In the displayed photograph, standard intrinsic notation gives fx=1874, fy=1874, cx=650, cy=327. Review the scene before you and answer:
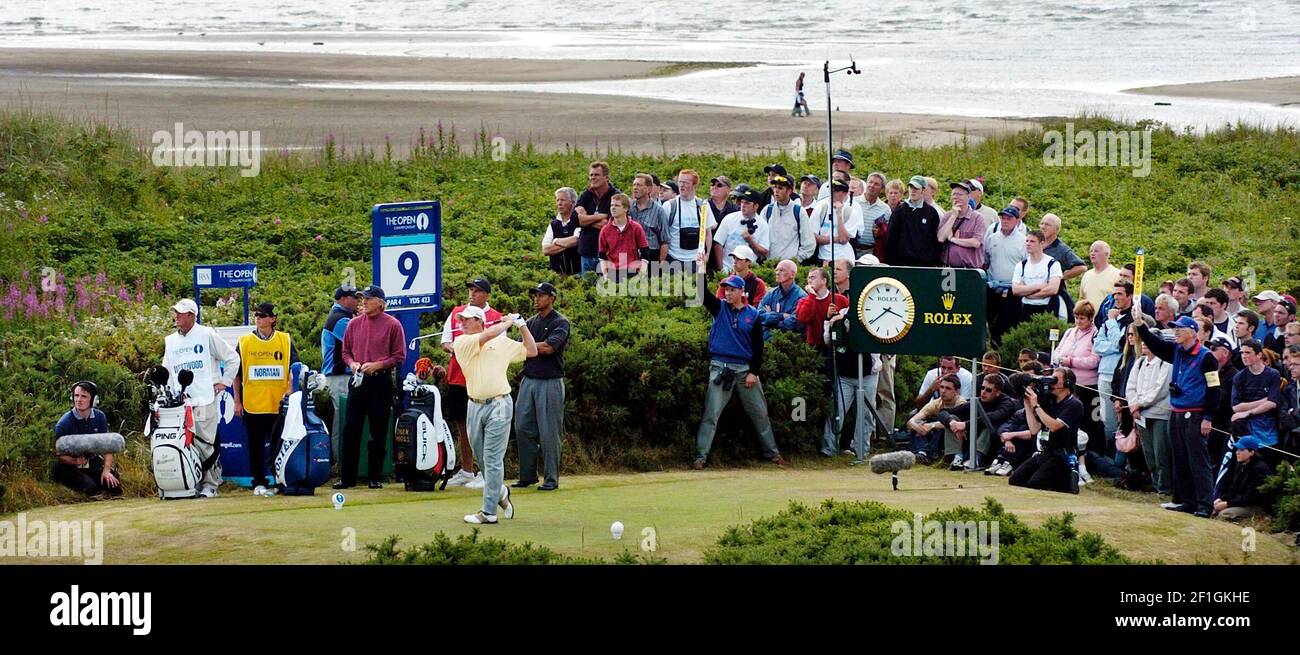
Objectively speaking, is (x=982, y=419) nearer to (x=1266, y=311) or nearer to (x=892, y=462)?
(x=892, y=462)

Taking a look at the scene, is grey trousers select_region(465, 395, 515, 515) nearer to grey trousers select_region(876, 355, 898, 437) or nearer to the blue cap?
grey trousers select_region(876, 355, 898, 437)

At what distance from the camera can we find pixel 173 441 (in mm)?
18125

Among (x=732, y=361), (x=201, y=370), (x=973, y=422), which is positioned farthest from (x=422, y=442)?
(x=973, y=422)

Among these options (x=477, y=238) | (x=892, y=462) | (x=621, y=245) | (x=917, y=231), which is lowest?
(x=892, y=462)

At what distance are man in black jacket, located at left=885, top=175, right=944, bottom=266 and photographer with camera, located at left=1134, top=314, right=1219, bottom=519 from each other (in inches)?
193

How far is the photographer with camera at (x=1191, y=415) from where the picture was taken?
17797 millimetres

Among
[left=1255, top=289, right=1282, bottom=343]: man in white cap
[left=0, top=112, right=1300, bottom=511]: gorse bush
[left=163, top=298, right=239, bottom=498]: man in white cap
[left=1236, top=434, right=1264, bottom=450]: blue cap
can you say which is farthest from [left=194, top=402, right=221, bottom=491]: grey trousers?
[left=1255, top=289, right=1282, bottom=343]: man in white cap

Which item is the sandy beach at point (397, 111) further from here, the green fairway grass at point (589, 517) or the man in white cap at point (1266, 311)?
→ the green fairway grass at point (589, 517)

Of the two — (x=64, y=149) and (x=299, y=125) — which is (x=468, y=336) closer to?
(x=64, y=149)

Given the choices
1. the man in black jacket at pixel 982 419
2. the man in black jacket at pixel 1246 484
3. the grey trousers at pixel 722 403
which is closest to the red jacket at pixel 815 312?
the grey trousers at pixel 722 403

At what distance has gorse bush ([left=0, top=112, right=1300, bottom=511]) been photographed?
821 inches

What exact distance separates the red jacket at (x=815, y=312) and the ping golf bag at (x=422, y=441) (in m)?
4.65

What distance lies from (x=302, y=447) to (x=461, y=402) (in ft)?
6.08
